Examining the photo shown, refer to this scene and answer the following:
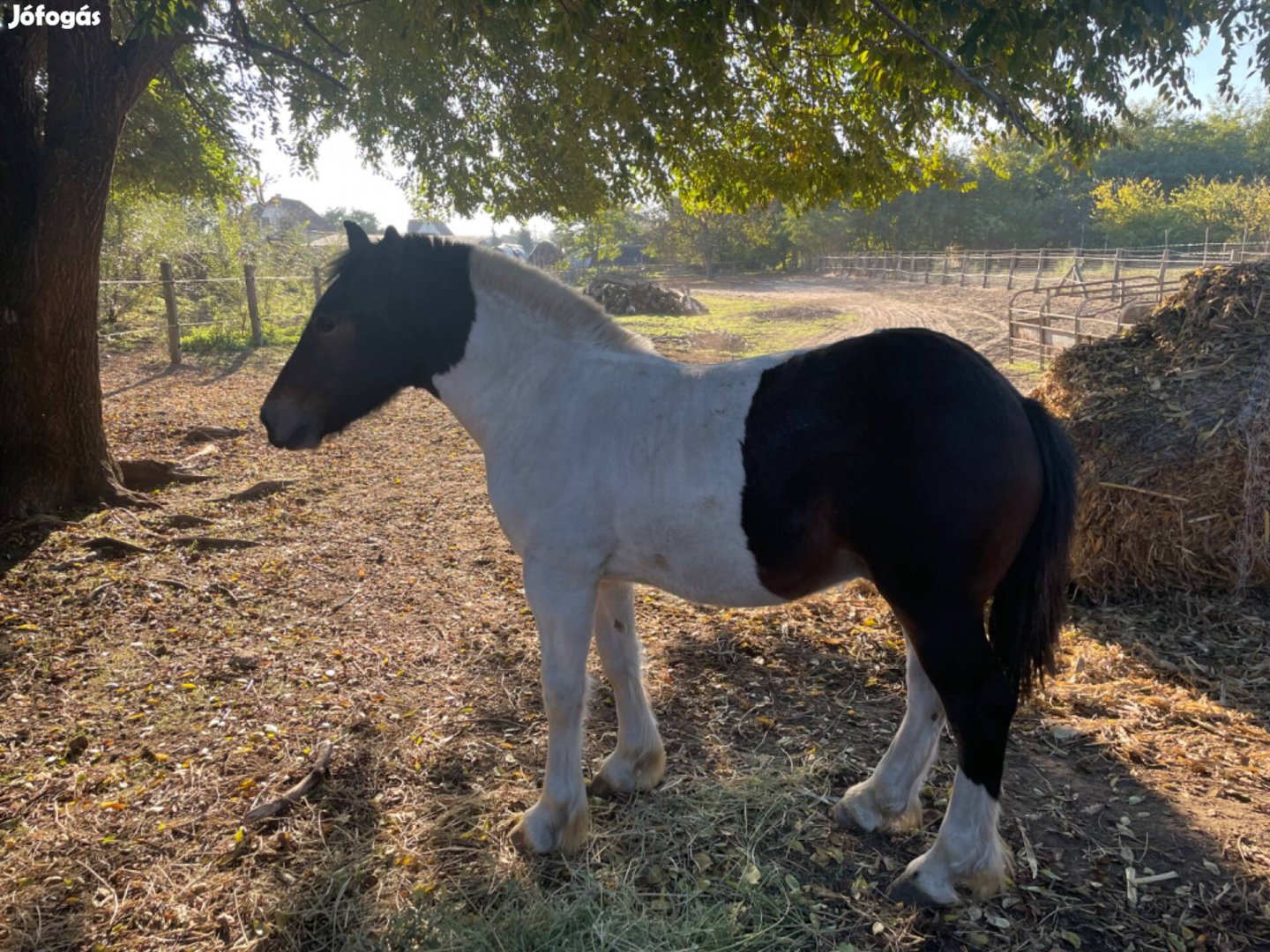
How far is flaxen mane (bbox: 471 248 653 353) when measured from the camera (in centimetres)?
283

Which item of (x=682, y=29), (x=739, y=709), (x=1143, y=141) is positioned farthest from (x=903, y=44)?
(x=1143, y=141)

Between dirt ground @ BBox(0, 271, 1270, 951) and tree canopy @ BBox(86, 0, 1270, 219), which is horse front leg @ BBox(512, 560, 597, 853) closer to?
dirt ground @ BBox(0, 271, 1270, 951)

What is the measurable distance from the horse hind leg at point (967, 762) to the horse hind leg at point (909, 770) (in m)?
0.23

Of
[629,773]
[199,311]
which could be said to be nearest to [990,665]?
[629,773]

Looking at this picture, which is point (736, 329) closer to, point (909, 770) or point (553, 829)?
point (909, 770)

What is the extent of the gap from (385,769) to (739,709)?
163 cm

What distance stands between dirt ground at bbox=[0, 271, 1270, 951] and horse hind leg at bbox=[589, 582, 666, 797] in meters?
0.10

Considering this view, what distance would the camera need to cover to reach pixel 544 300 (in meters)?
2.84

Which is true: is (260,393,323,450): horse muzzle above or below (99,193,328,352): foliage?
below

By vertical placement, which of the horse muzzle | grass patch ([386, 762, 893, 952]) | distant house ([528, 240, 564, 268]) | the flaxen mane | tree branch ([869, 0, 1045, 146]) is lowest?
grass patch ([386, 762, 893, 952])

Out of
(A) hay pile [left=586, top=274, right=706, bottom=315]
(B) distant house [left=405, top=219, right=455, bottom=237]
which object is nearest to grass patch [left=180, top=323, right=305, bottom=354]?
(B) distant house [left=405, top=219, right=455, bottom=237]

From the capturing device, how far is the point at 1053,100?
→ 14.8 feet

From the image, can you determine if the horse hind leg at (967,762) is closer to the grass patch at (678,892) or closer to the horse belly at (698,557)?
the grass patch at (678,892)

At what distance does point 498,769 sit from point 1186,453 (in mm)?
4409
